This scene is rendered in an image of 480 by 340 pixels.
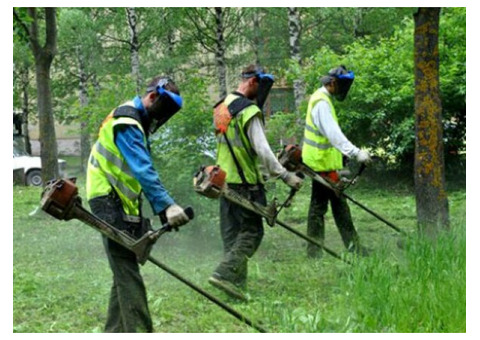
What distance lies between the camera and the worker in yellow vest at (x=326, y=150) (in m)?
7.88

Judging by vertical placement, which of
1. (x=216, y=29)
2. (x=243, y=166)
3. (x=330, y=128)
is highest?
(x=216, y=29)

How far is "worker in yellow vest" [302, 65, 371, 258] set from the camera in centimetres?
788

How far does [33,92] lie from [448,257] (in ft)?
71.9

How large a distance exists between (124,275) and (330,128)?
3330 mm

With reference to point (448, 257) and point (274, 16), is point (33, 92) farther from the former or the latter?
point (448, 257)

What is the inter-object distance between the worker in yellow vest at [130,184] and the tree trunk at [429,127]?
3.28 m

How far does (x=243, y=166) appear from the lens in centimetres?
696

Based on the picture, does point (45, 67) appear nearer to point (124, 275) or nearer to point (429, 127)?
point (429, 127)

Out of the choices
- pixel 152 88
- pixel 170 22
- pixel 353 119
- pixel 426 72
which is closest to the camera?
pixel 152 88

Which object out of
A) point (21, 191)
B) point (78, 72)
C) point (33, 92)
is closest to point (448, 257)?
point (21, 191)

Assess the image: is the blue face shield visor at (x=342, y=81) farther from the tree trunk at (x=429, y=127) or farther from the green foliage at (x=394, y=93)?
the green foliage at (x=394, y=93)

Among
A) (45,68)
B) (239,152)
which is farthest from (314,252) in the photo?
(45,68)

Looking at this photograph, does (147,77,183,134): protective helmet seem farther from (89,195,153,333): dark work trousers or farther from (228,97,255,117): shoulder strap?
(228,97,255,117): shoulder strap

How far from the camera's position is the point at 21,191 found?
56.7 ft
